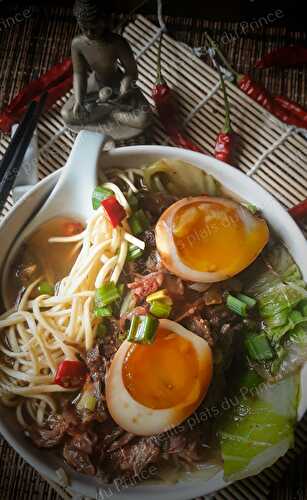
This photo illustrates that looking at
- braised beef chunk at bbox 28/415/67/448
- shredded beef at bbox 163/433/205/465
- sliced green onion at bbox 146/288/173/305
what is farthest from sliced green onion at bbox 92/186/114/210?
shredded beef at bbox 163/433/205/465

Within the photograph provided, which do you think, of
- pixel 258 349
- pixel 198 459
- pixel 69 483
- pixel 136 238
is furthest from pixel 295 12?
pixel 69 483

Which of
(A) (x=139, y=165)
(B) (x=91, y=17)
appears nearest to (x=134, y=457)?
(A) (x=139, y=165)

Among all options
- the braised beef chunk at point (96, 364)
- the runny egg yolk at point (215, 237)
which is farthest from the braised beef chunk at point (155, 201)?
the braised beef chunk at point (96, 364)

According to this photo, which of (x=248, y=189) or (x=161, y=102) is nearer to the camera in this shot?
(x=248, y=189)

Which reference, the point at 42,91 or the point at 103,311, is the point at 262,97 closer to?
the point at 42,91

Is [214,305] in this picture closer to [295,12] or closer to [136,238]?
[136,238]

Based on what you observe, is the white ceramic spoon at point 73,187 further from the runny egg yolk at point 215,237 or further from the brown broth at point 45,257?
the runny egg yolk at point 215,237
